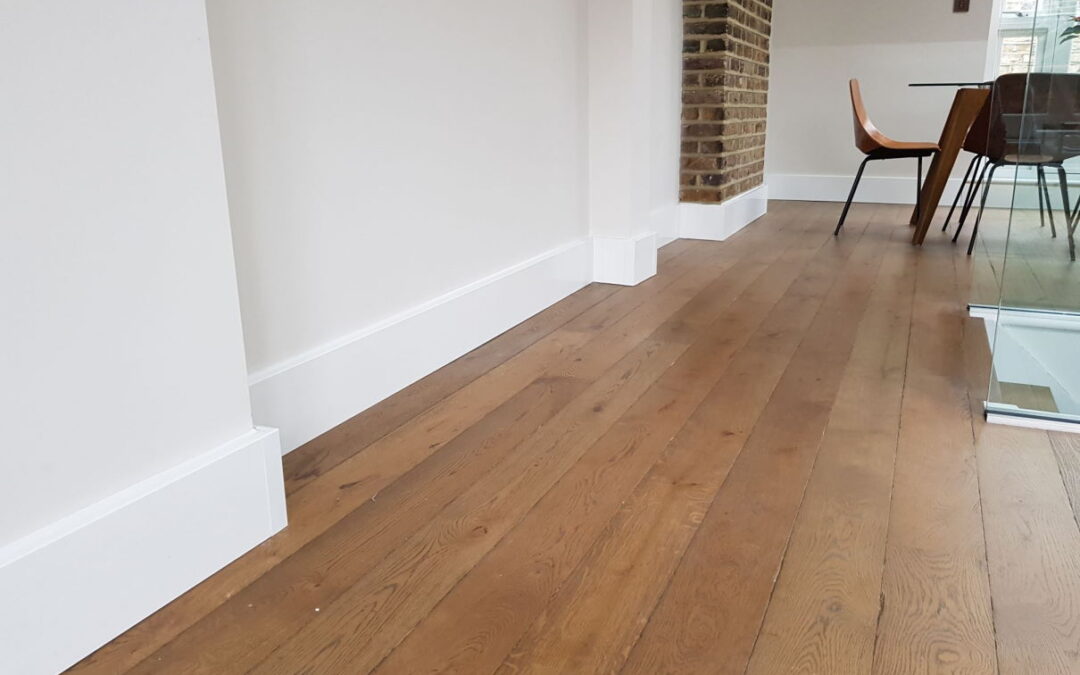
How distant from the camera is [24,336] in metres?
1.00

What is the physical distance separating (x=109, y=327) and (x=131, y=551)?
1.00ft

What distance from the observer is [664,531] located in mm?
1379

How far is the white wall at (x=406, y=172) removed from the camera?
Answer: 161cm

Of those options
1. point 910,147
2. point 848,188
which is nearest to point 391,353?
point 910,147

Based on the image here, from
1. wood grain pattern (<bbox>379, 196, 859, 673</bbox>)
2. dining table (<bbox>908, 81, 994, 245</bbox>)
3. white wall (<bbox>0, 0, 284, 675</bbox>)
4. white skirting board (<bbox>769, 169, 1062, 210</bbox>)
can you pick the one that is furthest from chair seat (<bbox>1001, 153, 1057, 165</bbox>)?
white skirting board (<bbox>769, 169, 1062, 210</bbox>)

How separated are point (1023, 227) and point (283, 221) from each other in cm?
165

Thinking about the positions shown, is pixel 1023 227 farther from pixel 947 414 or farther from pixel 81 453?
pixel 81 453

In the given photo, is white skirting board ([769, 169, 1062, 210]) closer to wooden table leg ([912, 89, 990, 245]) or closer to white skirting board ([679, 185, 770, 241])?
wooden table leg ([912, 89, 990, 245])

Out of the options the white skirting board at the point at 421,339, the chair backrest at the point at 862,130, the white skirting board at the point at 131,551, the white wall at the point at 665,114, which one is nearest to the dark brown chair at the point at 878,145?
the chair backrest at the point at 862,130

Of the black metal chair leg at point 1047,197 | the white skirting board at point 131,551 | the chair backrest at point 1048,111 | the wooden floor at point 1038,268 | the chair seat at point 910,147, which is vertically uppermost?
the chair backrest at point 1048,111

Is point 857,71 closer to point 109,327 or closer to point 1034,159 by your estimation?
point 1034,159

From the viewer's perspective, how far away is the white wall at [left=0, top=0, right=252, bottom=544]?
0.99 meters

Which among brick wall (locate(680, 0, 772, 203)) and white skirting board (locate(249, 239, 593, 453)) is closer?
white skirting board (locate(249, 239, 593, 453))

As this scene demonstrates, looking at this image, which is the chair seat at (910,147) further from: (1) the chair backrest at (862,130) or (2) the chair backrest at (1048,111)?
(2) the chair backrest at (1048,111)
